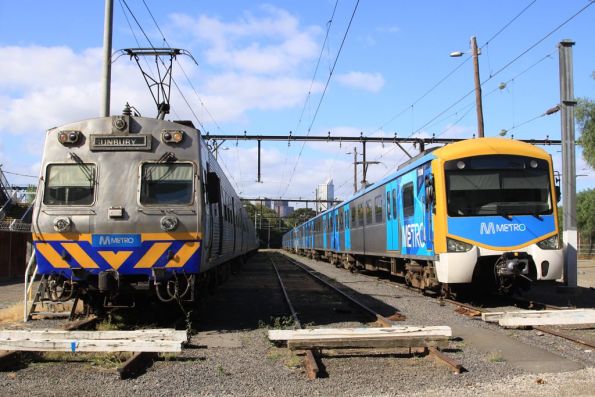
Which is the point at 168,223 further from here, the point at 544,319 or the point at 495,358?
the point at 544,319

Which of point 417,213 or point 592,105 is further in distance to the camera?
point 592,105

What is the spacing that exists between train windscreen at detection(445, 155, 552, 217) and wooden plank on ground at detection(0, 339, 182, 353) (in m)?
6.44

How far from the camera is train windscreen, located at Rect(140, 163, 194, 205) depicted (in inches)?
345

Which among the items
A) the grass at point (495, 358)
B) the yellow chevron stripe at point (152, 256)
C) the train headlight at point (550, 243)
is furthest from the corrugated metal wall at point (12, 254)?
the grass at point (495, 358)

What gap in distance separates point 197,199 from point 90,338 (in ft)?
8.36

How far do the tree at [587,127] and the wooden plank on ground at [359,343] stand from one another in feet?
77.3

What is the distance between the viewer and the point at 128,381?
609cm

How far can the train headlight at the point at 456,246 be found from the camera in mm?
11008

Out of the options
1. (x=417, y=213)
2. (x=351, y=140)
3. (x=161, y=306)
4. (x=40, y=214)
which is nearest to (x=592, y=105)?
(x=351, y=140)

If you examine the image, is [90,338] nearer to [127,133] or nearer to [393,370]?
[127,133]

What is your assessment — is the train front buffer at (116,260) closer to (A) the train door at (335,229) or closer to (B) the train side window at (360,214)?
(B) the train side window at (360,214)

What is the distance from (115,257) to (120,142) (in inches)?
70.9

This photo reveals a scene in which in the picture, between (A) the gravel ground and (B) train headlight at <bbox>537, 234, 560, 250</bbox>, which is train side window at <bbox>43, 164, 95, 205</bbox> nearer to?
(A) the gravel ground

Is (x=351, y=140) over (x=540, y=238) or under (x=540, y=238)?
over
